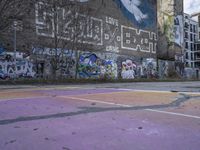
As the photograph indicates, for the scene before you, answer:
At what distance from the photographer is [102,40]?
50.3m

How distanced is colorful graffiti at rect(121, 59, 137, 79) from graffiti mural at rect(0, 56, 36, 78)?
19.0 metres

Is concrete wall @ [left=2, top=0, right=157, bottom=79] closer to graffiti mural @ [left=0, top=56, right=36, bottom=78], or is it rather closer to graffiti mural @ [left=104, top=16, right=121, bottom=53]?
graffiti mural @ [left=104, top=16, right=121, bottom=53]

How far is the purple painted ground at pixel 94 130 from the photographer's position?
A: 4.85 m

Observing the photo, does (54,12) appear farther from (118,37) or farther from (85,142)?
(85,142)

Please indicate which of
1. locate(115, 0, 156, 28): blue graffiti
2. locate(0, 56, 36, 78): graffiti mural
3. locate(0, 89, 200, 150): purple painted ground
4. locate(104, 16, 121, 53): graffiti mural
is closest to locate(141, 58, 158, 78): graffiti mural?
locate(115, 0, 156, 28): blue graffiti

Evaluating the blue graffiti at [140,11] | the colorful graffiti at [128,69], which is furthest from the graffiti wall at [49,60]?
the blue graffiti at [140,11]

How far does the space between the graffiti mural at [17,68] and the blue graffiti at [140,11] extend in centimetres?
2172

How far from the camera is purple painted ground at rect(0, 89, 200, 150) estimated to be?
485 centimetres

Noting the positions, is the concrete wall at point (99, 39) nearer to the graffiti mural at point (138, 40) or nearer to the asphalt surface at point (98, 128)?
the graffiti mural at point (138, 40)

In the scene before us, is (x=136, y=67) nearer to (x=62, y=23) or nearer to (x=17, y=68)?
(x=62, y=23)

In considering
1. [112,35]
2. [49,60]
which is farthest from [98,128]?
[112,35]

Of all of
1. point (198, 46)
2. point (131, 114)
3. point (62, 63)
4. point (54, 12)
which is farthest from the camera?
point (198, 46)

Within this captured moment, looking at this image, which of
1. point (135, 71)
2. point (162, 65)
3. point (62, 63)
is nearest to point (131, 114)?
point (62, 63)

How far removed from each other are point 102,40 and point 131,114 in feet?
141
